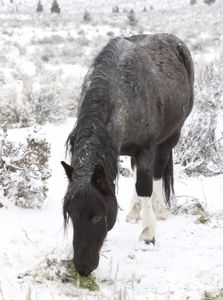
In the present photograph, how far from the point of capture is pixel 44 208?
5426mm

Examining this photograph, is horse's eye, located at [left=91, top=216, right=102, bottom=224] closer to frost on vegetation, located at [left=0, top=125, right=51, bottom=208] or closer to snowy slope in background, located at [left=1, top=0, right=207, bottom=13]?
frost on vegetation, located at [left=0, top=125, right=51, bottom=208]

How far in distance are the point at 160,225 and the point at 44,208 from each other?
1.25 m

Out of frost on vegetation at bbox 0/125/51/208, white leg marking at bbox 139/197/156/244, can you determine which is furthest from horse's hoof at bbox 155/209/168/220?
frost on vegetation at bbox 0/125/51/208

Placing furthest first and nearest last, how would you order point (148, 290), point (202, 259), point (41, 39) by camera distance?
point (41, 39) < point (202, 259) < point (148, 290)

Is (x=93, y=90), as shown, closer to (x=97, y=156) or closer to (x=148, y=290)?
(x=97, y=156)

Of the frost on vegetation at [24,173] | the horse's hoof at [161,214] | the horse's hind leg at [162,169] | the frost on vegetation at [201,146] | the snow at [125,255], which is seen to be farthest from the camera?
the frost on vegetation at [201,146]

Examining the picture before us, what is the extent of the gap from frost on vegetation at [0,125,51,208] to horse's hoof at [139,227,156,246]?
1.24 meters

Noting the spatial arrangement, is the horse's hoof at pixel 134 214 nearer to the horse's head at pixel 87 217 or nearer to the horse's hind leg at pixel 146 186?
the horse's hind leg at pixel 146 186

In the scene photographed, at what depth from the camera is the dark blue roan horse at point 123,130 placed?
11.4 ft

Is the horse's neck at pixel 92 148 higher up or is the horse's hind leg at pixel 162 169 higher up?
the horse's neck at pixel 92 148

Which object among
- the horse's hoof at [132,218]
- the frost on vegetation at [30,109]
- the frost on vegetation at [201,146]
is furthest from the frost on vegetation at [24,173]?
the frost on vegetation at [30,109]

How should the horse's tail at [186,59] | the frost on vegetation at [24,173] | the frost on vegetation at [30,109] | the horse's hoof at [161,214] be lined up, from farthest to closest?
the frost on vegetation at [30,109] < the horse's tail at [186,59] < the horse's hoof at [161,214] < the frost on vegetation at [24,173]

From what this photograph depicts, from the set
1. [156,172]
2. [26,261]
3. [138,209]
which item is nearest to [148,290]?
[26,261]

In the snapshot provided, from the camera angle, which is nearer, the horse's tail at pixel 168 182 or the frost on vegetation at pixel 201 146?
the horse's tail at pixel 168 182
